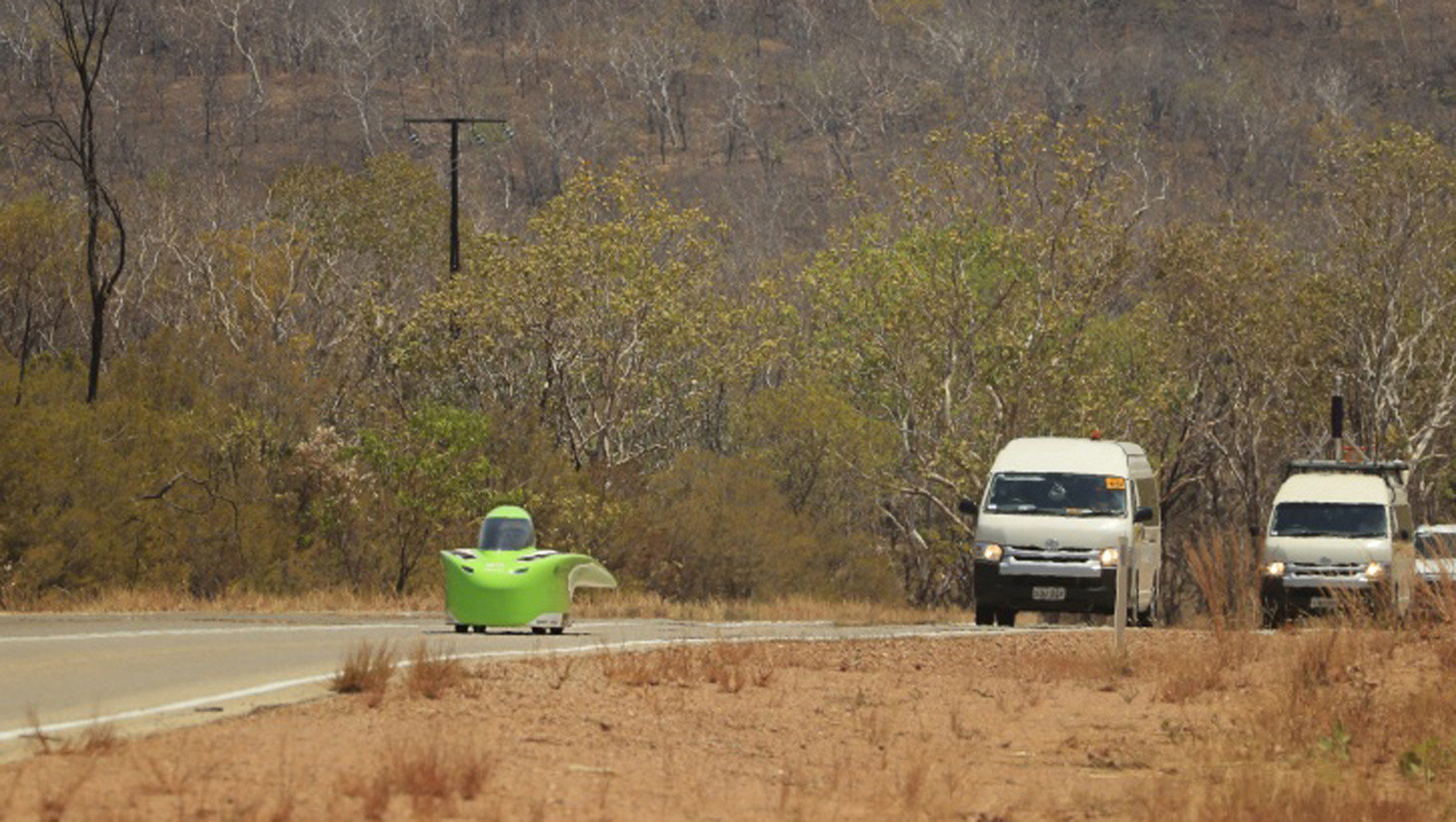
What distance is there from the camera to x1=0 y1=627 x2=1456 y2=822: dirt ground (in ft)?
39.0

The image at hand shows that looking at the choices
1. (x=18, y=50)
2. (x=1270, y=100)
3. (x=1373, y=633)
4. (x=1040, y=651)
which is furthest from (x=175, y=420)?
(x=1270, y=100)

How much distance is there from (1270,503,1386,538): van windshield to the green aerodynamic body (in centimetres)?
1386

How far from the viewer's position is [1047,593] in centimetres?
3086

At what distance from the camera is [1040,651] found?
25203mm

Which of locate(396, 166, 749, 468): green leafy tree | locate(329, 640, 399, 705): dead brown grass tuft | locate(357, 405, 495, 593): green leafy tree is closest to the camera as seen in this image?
locate(329, 640, 399, 705): dead brown grass tuft

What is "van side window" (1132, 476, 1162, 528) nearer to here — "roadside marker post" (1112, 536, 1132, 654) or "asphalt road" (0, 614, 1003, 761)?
"asphalt road" (0, 614, 1003, 761)

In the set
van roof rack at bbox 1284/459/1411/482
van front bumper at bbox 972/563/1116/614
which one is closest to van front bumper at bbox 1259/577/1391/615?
van roof rack at bbox 1284/459/1411/482

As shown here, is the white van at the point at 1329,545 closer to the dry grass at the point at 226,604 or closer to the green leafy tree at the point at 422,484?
the dry grass at the point at 226,604

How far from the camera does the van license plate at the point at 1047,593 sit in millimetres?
30844

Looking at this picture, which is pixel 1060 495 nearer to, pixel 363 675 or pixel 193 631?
pixel 193 631

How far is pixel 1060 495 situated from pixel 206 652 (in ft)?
44.8

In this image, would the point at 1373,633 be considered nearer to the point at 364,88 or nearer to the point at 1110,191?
the point at 1110,191

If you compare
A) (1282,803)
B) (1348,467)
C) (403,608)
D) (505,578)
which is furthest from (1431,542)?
(1282,803)

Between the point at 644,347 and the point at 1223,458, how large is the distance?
59.6 feet
